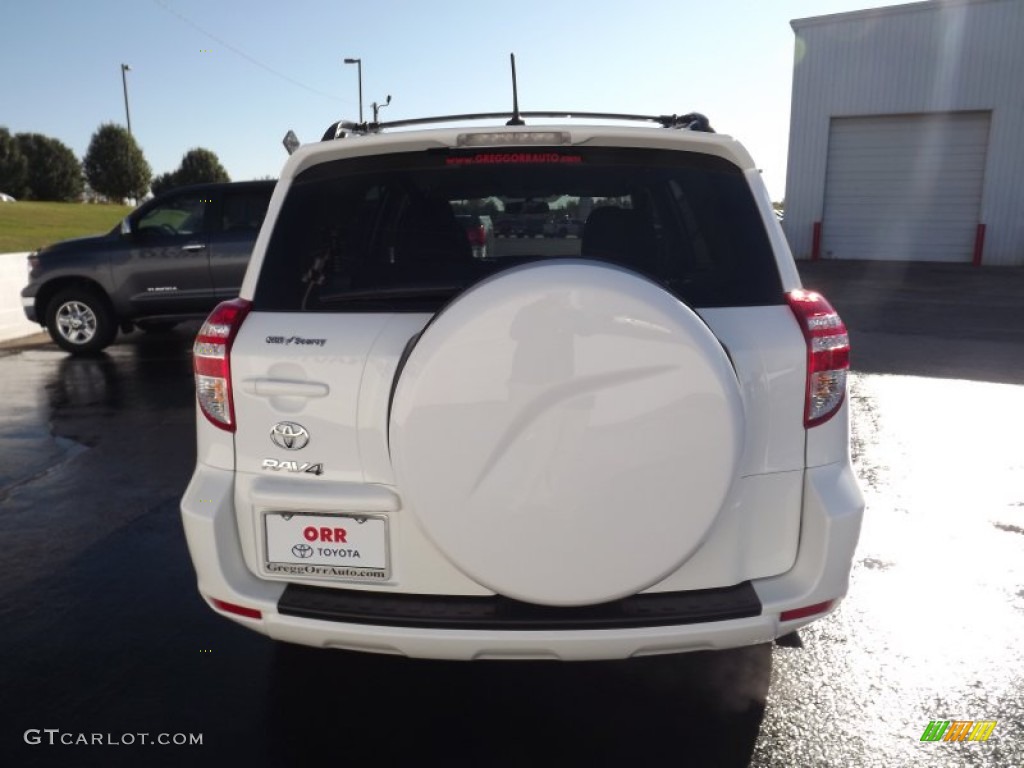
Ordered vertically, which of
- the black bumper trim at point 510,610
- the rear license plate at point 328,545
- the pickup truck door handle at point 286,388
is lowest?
the black bumper trim at point 510,610

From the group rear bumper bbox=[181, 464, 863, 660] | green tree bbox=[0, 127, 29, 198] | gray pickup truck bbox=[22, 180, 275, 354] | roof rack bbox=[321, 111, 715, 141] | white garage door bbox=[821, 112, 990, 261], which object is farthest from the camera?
green tree bbox=[0, 127, 29, 198]

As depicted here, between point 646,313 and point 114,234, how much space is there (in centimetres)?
999

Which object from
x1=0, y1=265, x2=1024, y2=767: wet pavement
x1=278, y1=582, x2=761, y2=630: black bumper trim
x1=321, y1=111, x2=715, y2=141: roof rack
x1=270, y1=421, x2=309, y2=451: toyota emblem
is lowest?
x1=0, y1=265, x2=1024, y2=767: wet pavement

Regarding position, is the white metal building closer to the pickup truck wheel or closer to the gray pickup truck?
the gray pickup truck

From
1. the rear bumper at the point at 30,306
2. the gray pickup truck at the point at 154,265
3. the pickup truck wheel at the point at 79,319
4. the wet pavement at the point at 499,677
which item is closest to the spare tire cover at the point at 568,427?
the wet pavement at the point at 499,677

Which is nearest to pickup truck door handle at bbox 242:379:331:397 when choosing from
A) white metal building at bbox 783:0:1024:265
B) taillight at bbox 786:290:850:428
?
taillight at bbox 786:290:850:428

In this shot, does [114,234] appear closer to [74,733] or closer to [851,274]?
[74,733]

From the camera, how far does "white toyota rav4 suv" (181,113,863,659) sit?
1913 mm

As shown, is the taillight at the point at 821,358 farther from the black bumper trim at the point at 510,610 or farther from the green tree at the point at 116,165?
the green tree at the point at 116,165

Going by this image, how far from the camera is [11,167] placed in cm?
7712

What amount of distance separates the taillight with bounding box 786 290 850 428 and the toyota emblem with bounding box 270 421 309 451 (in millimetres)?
1386

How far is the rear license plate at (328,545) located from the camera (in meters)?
2.18

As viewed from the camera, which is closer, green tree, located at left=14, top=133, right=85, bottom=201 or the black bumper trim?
the black bumper trim

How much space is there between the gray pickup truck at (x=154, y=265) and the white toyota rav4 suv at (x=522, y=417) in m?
7.90
